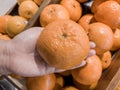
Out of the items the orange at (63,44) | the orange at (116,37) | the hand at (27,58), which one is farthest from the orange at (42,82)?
the orange at (116,37)

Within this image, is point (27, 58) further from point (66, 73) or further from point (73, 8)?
point (73, 8)

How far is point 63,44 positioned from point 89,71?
0.17m

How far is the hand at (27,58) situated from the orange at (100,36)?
148 millimetres

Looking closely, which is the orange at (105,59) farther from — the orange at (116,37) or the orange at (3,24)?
the orange at (3,24)

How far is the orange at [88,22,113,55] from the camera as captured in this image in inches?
27.4

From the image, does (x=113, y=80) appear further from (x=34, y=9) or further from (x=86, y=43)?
(x=34, y=9)

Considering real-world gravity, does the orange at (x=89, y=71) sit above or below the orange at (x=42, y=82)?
above

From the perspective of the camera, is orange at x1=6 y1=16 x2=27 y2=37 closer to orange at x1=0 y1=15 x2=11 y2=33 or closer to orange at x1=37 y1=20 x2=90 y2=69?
orange at x1=0 y1=15 x2=11 y2=33

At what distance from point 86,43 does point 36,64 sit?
21 cm

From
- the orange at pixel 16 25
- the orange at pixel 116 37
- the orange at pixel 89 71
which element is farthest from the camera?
the orange at pixel 16 25

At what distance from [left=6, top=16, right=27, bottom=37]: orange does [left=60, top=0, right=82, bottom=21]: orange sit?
0.72 feet

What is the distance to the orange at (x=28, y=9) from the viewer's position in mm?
1072

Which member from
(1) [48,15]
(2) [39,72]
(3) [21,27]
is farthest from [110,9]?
(3) [21,27]

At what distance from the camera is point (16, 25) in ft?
3.32
